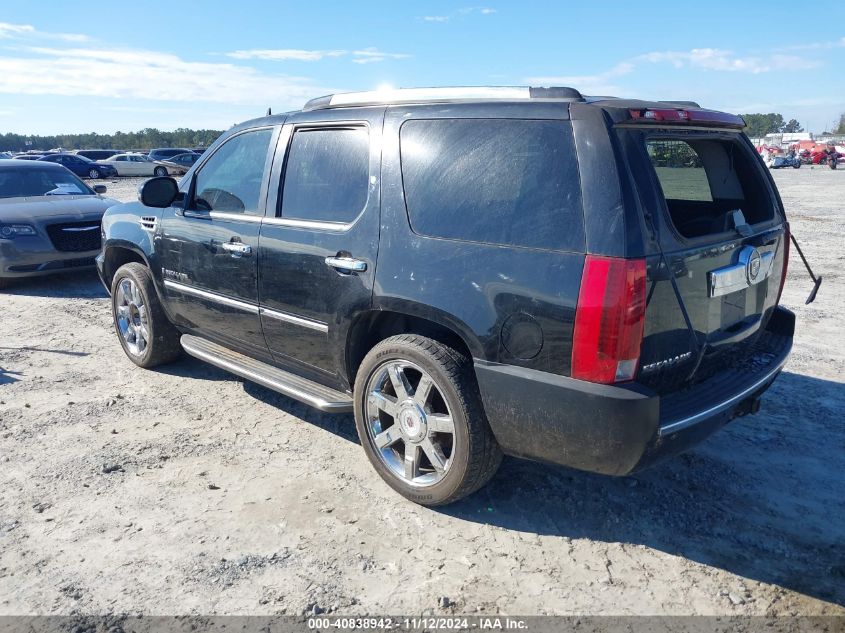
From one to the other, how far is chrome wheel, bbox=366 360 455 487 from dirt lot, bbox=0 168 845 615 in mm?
206

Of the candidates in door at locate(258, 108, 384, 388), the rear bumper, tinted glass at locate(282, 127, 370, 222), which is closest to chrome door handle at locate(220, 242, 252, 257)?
door at locate(258, 108, 384, 388)

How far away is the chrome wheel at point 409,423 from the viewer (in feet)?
10.6

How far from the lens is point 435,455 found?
3268 millimetres

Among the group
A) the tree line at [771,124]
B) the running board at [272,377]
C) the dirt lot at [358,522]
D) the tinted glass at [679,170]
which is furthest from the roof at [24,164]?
the tree line at [771,124]

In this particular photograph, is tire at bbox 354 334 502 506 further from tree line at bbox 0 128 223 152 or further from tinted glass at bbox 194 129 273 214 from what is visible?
tree line at bbox 0 128 223 152

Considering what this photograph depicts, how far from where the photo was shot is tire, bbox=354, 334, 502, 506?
307 cm

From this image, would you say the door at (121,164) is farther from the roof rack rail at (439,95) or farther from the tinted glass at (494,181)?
the tinted glass at (494,181)

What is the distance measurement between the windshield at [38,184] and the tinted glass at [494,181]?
7.99 meters

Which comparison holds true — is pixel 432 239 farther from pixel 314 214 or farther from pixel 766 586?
pixel 766 586

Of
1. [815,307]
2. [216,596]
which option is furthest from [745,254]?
[815,307]

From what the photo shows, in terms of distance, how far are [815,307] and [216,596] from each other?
661cm

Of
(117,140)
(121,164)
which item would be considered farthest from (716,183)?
(117,140)

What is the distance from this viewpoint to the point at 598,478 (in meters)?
3.63

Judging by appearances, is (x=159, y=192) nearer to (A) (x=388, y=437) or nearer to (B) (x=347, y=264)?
(B) (x=347, y=264)
